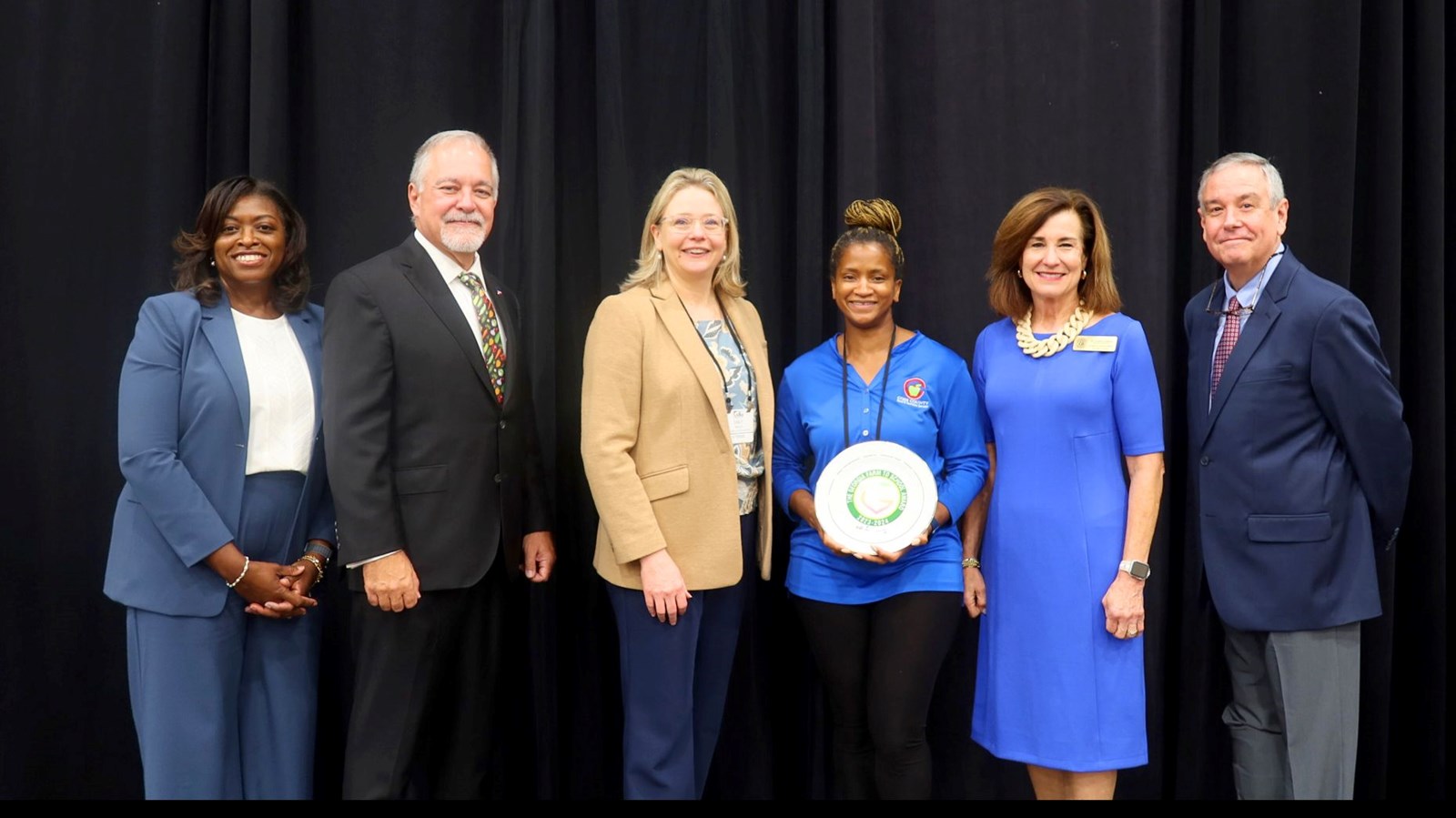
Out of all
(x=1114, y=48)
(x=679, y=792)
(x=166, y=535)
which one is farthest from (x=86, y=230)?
(x=1114, y=48)

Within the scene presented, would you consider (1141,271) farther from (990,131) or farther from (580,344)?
(580,344)

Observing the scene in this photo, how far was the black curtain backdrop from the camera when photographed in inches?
119

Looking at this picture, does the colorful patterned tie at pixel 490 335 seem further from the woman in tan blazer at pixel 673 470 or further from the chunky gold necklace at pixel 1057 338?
the chunky gold necklace at pixel 1057 338

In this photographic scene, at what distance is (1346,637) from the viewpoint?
7.94 ft

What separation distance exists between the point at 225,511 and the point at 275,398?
0.90ft

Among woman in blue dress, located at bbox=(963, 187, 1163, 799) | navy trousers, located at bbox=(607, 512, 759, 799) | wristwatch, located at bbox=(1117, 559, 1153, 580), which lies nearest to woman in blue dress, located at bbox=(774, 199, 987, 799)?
woman in blue dress, located at bbox=(963, 187, 1163, 799)

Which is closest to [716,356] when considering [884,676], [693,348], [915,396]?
[693,348]

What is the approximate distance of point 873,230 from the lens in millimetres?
2475

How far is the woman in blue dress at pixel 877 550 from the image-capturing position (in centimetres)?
232

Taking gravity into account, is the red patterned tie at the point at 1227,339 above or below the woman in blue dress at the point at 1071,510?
above

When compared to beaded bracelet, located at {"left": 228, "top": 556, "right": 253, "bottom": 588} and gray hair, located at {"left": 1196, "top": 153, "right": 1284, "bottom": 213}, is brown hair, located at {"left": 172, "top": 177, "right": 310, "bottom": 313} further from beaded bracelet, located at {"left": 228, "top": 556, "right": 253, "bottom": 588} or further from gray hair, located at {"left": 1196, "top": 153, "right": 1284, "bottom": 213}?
gray hair, located at {"left": 1196, "top": 153, "right": 1284, "bottom": 213}

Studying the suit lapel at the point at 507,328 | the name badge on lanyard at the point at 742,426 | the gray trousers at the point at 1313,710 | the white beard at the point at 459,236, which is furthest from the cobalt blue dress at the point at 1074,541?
the white beard at the point at 459,236

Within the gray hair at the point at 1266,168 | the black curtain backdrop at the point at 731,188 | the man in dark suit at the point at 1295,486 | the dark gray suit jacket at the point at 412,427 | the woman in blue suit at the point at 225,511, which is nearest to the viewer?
the dark gray suit jacket at the point at 412,427

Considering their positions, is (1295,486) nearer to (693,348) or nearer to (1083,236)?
(1083,236)
